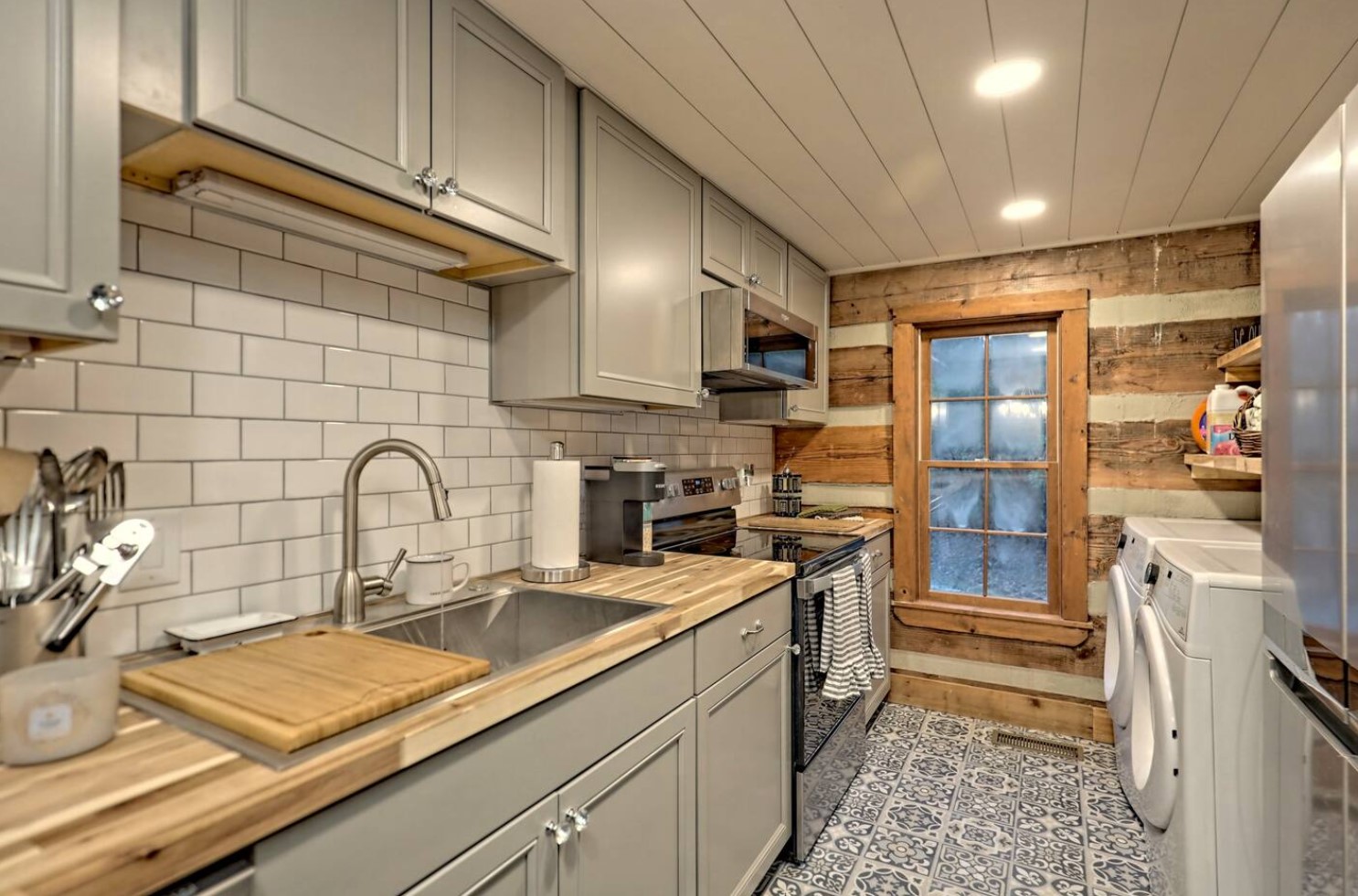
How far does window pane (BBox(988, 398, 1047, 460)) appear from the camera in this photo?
3.29 m

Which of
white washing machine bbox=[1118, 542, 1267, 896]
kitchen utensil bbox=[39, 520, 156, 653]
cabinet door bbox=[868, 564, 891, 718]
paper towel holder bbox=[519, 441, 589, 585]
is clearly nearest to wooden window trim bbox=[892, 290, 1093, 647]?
cabinet door bbox=[868, 564, 891, 718]

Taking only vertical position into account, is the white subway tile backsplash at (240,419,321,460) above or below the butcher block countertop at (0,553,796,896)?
above

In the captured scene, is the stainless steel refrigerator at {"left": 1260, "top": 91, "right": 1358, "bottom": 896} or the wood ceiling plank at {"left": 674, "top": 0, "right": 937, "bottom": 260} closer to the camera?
the stainless steel refrigerator at {"left": 1260, "top": 91, "right": 1358, "bottom": 896}

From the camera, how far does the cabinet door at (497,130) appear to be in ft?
4.51

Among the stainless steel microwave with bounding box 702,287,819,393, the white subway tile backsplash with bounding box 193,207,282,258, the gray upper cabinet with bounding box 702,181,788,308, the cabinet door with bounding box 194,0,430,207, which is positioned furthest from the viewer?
the gray upper cabinet with bounding box 702,181,788,308

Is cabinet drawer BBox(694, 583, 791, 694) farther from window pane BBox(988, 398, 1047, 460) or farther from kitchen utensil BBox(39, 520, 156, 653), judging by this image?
window pane BBox(988, 398, 1047, 460)

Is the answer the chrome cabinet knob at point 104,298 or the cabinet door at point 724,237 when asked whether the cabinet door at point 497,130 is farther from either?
the cabinet door at point 724,237

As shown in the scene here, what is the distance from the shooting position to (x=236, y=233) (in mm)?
1317

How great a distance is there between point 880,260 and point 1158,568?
204cm

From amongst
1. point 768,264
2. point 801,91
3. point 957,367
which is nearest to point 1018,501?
point 957,367

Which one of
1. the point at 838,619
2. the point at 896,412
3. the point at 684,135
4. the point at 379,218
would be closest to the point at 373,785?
the point at 379,218

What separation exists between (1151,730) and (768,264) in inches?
83.2

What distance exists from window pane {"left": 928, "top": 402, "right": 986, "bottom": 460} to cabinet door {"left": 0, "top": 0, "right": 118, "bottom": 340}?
11.0ft

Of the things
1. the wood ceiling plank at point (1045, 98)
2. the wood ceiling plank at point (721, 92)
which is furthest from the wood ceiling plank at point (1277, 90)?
the wood ceiling plank at point (721, 92)
